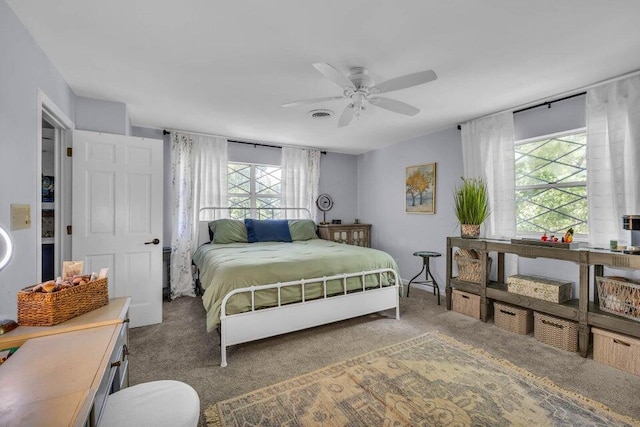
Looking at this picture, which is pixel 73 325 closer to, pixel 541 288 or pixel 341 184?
pixel 541 288

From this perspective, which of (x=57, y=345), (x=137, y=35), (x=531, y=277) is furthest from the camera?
(x=531, y=277)

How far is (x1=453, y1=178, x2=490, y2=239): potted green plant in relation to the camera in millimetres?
3291

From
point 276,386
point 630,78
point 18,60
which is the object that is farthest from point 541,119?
point 18,60

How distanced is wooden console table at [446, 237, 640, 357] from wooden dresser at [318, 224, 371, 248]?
2059 millimetres

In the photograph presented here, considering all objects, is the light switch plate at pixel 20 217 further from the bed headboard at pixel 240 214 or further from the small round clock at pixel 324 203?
the small round clock at pixel 324 203

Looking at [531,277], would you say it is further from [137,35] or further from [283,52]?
[137,35]

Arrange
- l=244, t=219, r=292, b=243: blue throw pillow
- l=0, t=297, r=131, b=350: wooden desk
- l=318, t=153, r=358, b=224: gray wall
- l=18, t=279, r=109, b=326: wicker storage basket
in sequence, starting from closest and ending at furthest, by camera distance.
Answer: l=0, t=297, r=131, b=350: wooden desk, l=18, t=279, r=109, b=326: wicker storage basket, l=244, t=219, r=292, b=243: blue throw pillow, l=318, t=153, r=358, b=224: gray wall

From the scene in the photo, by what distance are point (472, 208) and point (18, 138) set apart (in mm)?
3883

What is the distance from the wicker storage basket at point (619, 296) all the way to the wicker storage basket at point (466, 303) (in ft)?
3.42

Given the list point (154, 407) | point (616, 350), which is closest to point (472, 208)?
point (616, 350)

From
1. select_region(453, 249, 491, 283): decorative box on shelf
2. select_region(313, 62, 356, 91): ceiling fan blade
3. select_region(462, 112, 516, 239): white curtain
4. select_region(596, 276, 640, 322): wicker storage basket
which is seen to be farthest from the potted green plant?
select_region(313, 62, 356, 91): ceiling fan blade

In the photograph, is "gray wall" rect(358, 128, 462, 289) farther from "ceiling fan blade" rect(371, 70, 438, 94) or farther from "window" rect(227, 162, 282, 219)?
"ceiling fan blade" rect(371, 70, 438, 94)

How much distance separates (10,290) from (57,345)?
89 centimetres

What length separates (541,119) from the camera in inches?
122
